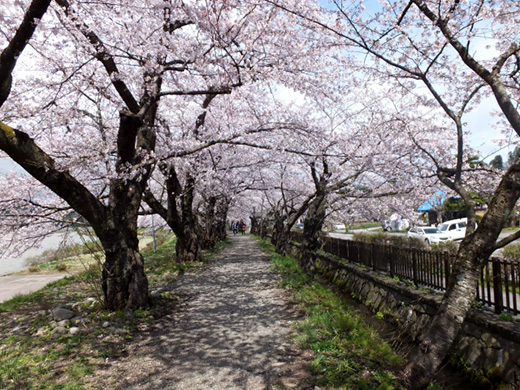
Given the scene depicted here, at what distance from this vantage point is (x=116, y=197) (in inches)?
245

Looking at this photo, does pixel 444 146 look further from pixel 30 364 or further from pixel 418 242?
pixel 30 364

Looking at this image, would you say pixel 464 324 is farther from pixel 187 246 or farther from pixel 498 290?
pixel 187 246

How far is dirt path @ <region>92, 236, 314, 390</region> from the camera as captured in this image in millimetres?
3779

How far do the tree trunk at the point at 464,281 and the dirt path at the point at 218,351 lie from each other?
3.87 ft

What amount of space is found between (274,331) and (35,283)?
13996mm

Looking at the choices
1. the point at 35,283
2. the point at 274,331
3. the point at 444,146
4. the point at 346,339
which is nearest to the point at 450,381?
the point at 346,339

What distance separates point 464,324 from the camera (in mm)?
5730

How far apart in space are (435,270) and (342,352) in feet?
14.0

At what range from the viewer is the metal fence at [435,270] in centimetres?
547

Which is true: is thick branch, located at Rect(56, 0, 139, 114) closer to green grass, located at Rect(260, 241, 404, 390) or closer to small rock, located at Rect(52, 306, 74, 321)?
small rock, located at Rect(52, 306, 74, 321)

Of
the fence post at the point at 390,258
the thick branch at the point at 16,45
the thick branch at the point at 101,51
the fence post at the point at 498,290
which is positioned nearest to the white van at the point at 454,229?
the fence post at the point at 390,258

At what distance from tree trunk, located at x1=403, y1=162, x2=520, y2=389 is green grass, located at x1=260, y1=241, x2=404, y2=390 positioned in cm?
41

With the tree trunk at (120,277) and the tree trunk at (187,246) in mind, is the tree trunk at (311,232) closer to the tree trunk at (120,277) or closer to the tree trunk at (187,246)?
the tree trunk at (187,246)

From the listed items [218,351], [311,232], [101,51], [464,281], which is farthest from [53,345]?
[311,232]
